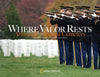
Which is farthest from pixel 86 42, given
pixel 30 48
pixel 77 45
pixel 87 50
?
pixel 30 48

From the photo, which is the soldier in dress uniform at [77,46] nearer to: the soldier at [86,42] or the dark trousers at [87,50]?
the soldier at [86,42]

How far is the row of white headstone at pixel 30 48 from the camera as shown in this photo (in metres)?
19.1

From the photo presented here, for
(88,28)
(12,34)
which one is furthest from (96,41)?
(12,34)

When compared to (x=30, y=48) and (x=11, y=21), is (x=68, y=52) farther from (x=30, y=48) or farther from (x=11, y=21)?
(x=11, y=21)

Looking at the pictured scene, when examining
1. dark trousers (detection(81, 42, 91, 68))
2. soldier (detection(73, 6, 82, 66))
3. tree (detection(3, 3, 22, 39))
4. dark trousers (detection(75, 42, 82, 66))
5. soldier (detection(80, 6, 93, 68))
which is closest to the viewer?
soldier (detection(80, 6, 93, 68))

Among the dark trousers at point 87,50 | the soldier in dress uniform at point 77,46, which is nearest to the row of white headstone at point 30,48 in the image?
the soldier in dress uniform at point 77,46

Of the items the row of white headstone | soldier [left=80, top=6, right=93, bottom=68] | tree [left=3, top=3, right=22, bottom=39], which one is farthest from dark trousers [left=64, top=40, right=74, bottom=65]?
tree [left=3, top=3, right=22, bottom=39]

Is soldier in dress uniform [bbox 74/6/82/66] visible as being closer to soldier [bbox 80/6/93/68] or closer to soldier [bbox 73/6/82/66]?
soldier [bbox 73/6/82/66]

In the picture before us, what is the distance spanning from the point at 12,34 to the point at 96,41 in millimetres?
15035

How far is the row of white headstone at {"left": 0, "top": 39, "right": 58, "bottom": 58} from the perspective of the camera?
19094 millimetres

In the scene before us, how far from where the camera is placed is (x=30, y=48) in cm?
2000

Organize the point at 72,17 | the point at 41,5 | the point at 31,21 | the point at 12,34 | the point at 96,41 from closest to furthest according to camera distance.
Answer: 1. the point at 96,41
2. the point at 72,17
3. the point at 12,34
4. the point at 31,21
5. the point at 41,5

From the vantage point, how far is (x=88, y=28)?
43.9 feet

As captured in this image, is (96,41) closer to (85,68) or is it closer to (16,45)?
(85,68)
